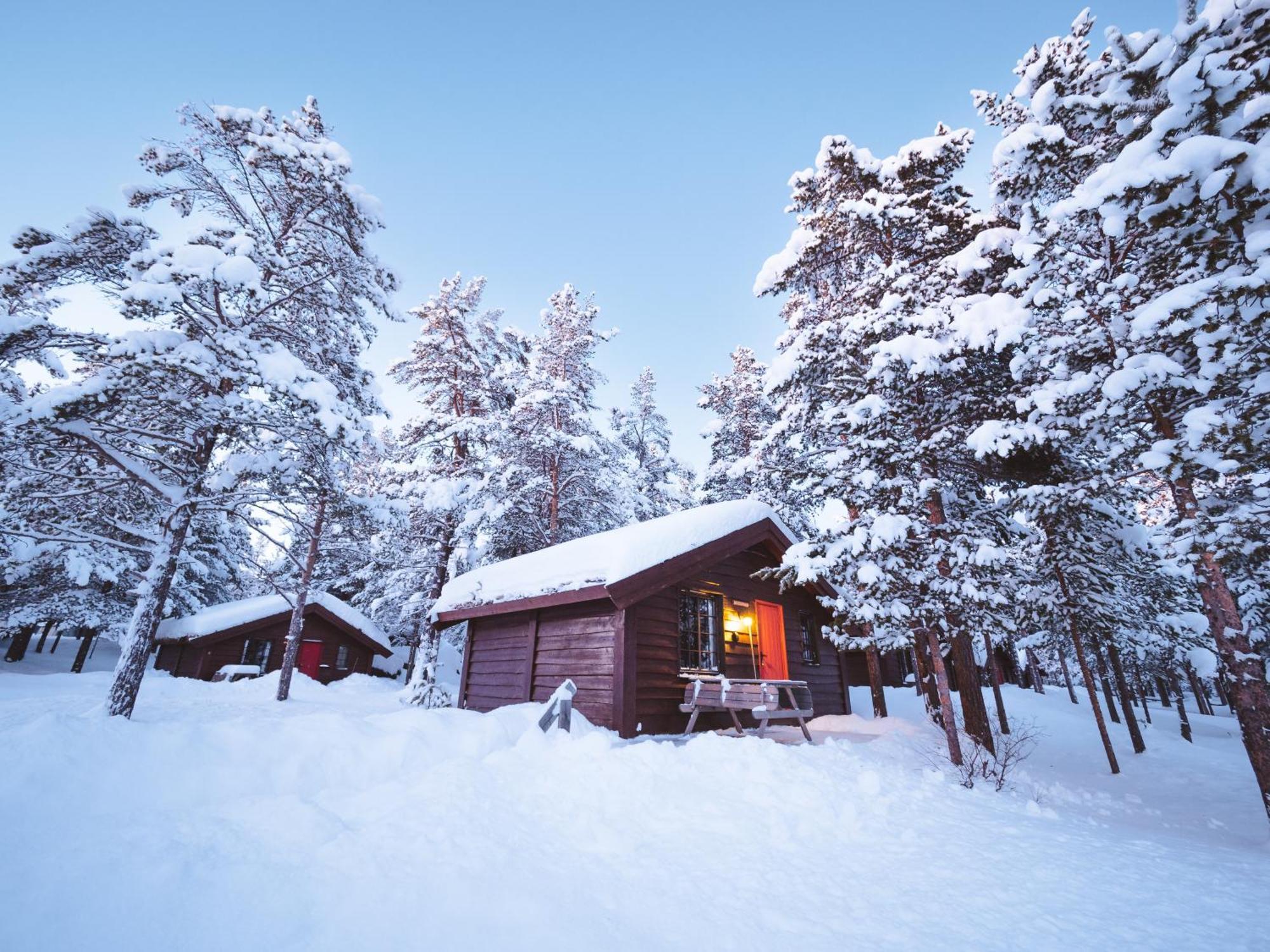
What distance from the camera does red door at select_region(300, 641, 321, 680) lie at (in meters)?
23.8

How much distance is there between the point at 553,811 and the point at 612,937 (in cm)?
198

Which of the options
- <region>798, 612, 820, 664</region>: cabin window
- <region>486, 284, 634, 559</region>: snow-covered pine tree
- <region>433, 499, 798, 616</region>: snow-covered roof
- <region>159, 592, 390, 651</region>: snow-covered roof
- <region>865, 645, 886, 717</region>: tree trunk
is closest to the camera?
<region>433, 499, 798, 616</region>: snow-covered roof

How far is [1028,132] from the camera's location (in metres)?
7.66

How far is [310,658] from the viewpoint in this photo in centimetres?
2398

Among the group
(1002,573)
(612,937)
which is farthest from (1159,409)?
(612,937)

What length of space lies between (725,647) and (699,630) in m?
0.86

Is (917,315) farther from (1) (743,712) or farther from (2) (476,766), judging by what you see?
(2) (476,766)

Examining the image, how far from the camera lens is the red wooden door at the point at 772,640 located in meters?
12.9

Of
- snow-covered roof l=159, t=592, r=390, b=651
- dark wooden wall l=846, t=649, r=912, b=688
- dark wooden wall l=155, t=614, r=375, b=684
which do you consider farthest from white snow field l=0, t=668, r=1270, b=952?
dark wooden wall l=846, t=649, r=912, b=688

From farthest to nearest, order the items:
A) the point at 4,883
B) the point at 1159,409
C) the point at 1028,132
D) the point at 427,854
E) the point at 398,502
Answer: the point at 398,502 < the point at 1028,132 < the point at 1159,409 < the point at 427,854 < the point at 4,883

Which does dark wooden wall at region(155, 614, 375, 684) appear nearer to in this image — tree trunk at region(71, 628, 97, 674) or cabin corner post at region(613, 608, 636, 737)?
tree trunk at region(71, 628, 97, 674)

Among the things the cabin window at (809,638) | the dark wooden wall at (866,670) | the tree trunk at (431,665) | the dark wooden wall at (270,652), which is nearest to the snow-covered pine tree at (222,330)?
the tree trunk at (431,665)

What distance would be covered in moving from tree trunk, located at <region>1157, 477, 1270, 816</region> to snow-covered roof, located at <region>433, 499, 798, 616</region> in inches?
271

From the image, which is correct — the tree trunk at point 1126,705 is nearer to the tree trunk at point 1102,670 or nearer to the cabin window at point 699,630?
the tree trunk at point 1102,670
